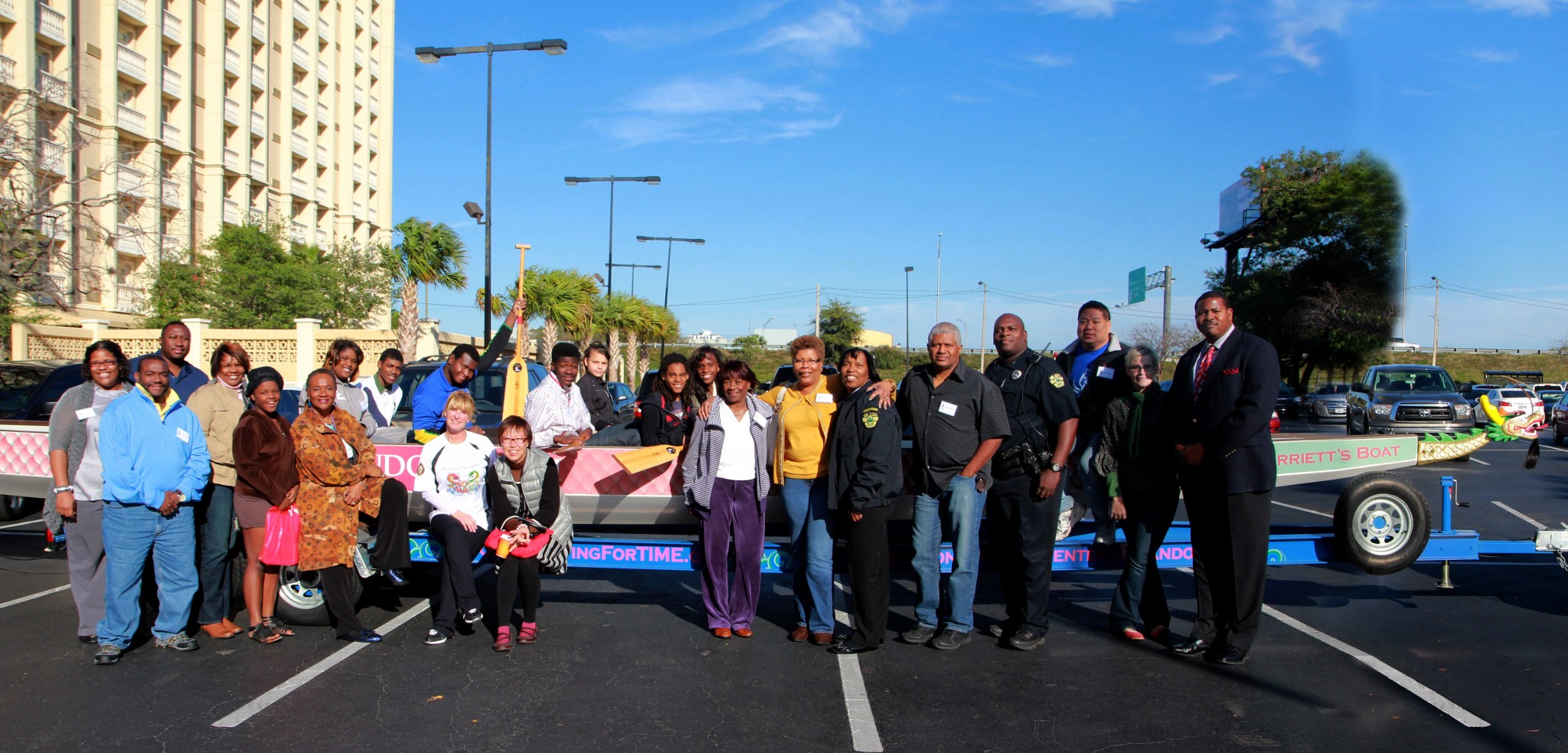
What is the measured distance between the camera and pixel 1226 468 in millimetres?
5555

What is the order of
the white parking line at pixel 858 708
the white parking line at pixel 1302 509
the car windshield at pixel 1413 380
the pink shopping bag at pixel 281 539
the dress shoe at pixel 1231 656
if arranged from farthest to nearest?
1. the car windshield at pixel 1413 380
2. the white parking line at pixel 1302 509
3. the pink shopping bag at pixel 281 539
4. the dress shoe at pixel 1231 656
5. the white parking line at pixel 858 708

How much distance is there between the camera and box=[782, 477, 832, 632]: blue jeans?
6059mm

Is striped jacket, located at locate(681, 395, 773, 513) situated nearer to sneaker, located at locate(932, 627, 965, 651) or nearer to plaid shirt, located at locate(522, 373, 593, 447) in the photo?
sneaker, located at locate(932, 627, 965, 651)

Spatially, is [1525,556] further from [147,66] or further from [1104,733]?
[147,66]

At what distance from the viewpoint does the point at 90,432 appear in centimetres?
590

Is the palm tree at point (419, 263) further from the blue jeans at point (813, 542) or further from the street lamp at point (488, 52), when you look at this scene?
the blue jeans at point (813, 542)

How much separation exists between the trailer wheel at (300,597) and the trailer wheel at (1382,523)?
630cm

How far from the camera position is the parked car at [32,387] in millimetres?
11352

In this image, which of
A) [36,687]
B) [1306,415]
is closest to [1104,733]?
[36,687]

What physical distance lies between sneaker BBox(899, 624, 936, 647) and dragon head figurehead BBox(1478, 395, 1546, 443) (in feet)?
13.1

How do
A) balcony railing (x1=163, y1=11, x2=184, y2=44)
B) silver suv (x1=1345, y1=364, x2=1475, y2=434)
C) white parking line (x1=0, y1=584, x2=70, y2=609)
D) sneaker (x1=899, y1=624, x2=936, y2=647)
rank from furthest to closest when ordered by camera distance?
1. balcony railing (x1=163, y1=11, x2=184, y2=44)
2. silver suv (x1=1345, y1=364, x2=1475, y2=434)
3. white parking line (x1=0, y1=584, x2=70, y2=609)
4. sneaker (x1=899, y1=624, x2=936, y2=647)

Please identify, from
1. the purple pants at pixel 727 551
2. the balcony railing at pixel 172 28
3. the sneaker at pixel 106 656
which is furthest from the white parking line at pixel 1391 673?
the balcony railing at pixel 172 28

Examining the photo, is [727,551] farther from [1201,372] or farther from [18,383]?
[18,383]

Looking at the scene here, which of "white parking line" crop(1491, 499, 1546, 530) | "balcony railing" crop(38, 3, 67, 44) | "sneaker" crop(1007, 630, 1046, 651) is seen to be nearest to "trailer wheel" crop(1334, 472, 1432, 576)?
"sneaker" crop(1007, 630, 1046, 651)
